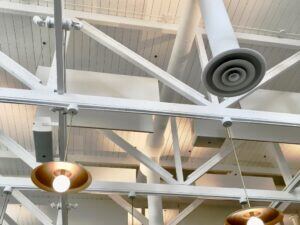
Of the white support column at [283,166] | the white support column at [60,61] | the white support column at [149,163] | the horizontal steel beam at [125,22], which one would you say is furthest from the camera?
the white support column at [283,166]

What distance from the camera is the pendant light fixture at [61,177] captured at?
3.59 m

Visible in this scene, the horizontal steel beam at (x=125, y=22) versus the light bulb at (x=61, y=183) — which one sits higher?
the horizontal steel beam at (x=125, y=22)

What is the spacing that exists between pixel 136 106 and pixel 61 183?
1.28m

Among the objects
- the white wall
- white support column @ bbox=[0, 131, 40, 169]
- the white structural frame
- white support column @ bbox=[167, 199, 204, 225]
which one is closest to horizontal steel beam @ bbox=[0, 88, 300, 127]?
the white structural frame

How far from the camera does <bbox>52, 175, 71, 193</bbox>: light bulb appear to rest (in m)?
3.57

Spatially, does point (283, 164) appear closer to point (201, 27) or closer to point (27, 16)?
point (201, 27)

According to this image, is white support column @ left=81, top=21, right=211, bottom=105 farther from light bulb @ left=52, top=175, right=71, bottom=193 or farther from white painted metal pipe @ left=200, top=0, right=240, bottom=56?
light bulb @ left=52, top=175, right=71, bottom=193

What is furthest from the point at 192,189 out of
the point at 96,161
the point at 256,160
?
the point at 256,160

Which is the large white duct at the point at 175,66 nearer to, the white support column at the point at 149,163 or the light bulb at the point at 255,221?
the white support column at the point at 149,163

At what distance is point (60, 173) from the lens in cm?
365

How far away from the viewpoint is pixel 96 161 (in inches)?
352

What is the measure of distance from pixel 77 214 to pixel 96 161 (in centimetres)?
141

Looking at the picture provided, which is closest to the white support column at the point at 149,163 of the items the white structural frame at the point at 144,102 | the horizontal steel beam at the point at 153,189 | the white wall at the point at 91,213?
the white structural frame at the point at 144,102

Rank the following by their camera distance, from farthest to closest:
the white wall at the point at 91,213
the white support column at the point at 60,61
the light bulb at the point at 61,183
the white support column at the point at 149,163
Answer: the white wall at the point at 91,213 < the white support column at the point at 149,163 < the light bulb at the point at 61,183 < the white support column at the point at 60,61
